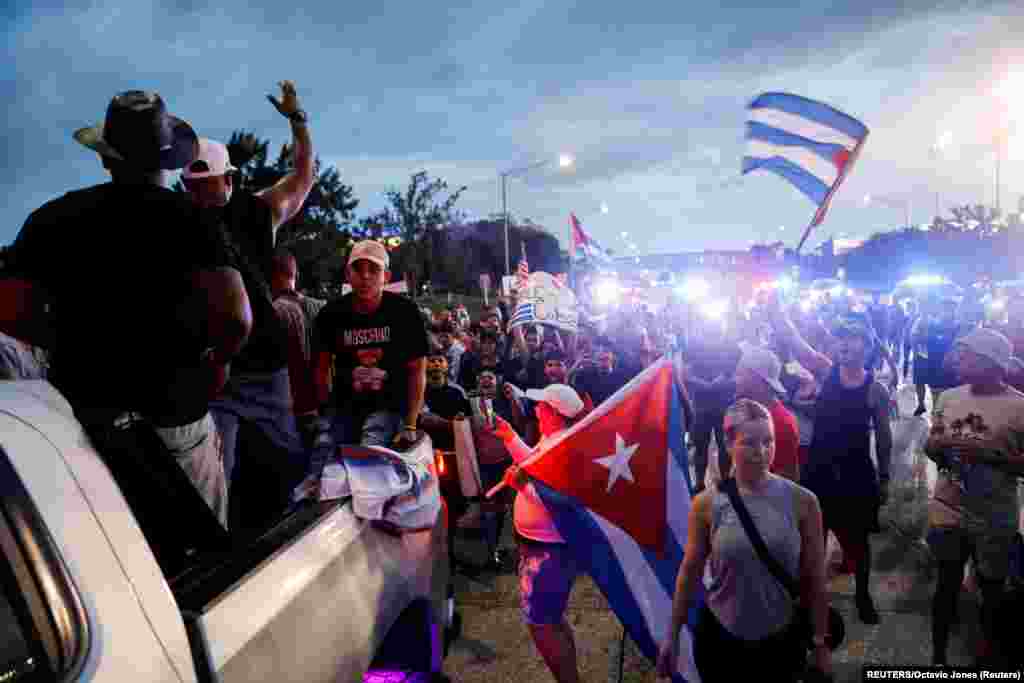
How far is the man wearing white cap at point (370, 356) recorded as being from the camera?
143 inches

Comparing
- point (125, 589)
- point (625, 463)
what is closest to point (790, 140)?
point (625, 463)

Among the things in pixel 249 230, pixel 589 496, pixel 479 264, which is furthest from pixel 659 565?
pixel 479 264

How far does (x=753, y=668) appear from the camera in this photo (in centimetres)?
296

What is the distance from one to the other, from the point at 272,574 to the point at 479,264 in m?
67.0

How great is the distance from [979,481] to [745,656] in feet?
6.36

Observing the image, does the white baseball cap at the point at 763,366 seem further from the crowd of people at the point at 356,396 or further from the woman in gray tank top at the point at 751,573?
the woman in gray tank top at the point at 751,573

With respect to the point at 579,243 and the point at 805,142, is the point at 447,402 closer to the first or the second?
the point at 805,142

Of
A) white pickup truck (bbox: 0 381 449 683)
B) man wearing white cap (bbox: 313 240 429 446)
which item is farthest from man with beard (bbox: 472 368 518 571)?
white pickup truck (bbox: 0 381 449 683)

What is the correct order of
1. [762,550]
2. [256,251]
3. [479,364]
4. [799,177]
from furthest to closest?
[479,364] → [799,177] → [256,251] → [762,550]

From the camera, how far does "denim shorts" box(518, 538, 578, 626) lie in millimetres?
3791

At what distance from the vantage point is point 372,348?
3.76 metres

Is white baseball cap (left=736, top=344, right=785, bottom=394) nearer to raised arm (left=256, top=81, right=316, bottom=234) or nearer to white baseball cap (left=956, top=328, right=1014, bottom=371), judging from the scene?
white baseball cap (left=956, top=328, right=1014, bottom=371)

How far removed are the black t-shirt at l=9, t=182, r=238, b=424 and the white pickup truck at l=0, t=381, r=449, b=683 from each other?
193 millimetres

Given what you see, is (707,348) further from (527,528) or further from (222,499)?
(222,499)
